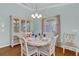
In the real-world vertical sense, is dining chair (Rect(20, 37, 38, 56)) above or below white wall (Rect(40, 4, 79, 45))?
below

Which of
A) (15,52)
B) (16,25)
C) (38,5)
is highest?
(38,5)

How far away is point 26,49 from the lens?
58.4 inches

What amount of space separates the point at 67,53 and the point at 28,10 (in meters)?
0.83

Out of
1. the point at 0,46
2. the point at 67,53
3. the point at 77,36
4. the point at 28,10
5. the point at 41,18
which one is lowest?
the point at 67,53

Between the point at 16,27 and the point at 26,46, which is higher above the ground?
the point at 16,27

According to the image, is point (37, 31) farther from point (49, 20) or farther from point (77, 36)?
point (77, 36)

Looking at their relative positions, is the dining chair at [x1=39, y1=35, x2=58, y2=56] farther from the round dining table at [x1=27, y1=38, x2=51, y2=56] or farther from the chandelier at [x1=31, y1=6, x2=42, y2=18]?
the chandelier at [x1=31, y1=6, x2=42, y2=18]

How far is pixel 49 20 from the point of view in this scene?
1492 mm

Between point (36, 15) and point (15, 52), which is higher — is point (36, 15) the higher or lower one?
the higher one

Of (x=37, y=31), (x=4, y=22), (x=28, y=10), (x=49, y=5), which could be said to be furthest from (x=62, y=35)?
(x=4, y=22)

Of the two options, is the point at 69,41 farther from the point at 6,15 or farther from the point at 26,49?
the point at 6,15

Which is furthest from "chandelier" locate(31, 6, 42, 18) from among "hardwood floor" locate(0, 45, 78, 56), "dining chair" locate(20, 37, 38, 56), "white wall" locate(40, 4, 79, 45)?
"hardwood floor" locate(0, 45, 78, 56)

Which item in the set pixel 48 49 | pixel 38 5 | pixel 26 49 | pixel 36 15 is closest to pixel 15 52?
pixel 26 49

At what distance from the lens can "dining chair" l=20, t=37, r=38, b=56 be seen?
1.46 metres
